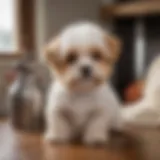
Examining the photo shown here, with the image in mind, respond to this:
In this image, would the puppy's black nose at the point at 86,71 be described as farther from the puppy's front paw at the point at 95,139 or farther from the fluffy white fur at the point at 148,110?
the fluffy white fur at the point at 148,110

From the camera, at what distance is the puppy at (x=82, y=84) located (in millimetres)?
921

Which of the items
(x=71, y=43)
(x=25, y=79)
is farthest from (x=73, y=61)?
(x=25, y=79)

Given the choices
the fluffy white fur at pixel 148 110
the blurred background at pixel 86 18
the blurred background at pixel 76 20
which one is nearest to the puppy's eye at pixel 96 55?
the fluffy white fur at pixel 148 110

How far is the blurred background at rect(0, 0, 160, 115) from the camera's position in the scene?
1549mm

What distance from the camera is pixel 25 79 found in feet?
4.04

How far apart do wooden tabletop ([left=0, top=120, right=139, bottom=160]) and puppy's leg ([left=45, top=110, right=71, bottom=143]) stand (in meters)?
0.03

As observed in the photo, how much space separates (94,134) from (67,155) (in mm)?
106

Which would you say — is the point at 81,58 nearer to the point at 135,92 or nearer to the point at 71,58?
the point at 71,58

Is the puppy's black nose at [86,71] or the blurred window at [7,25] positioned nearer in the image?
the puppy's black nose at [86,71]

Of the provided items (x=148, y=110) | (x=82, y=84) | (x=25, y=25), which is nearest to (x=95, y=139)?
(x=82, y=84)

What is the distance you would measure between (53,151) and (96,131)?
107mm

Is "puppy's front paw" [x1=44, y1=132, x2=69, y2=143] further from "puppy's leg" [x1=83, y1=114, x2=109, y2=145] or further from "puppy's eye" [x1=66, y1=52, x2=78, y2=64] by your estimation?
"puppy's eye" [x1=66, y1=52, x2=78, y2=64]

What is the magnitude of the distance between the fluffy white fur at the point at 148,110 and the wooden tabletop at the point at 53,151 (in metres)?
0.26

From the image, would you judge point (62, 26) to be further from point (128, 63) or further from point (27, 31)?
point (128, 63)
